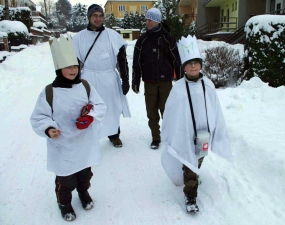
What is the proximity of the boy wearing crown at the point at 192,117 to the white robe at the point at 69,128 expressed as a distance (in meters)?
0.77

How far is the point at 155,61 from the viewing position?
172 inches

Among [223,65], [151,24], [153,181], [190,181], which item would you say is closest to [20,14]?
[223,65]

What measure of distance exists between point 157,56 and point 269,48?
14.5 feet

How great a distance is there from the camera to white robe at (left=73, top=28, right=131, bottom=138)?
4.20m

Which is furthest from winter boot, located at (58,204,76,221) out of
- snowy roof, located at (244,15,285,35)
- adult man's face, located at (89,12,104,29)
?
snowy roof, located at (244,15,285,35)

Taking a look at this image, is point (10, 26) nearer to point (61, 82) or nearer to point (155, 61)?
point (155, 61)

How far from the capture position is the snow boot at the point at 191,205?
2916mm

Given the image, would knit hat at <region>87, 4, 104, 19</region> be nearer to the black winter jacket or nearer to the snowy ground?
the black winter jacket

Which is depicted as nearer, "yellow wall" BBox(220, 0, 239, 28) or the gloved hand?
the gloved hand

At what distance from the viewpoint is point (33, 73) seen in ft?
42.0

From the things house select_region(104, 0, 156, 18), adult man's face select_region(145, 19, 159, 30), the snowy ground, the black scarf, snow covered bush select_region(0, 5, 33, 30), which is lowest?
the snowy ground

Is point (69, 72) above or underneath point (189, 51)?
underneath

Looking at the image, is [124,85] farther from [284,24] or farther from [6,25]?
[6,25]

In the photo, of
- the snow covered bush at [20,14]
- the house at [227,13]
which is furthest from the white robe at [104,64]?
the snow covered bush at [20,14]
